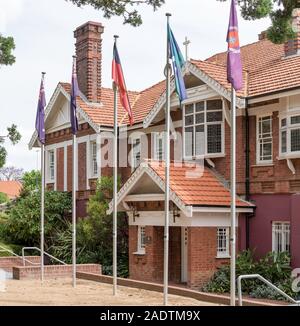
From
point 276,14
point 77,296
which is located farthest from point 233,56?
point 77,296

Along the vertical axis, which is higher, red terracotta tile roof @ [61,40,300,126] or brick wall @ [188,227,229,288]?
red terracotta tile roof @ [61,40,300,126]

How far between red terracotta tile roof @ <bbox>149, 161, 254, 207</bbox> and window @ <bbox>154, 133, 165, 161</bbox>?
129 inches

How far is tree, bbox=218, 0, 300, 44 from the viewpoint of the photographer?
15.1m

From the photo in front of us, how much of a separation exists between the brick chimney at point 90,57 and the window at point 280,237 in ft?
45.4

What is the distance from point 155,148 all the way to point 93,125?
164 inches

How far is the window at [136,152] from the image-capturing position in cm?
2973

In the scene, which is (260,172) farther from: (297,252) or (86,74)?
(86,74)

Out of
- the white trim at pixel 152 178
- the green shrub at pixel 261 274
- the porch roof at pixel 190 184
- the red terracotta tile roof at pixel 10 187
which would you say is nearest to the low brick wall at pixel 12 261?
the white trim at pixel 152 178

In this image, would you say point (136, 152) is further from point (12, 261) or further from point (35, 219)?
point (12, 261)

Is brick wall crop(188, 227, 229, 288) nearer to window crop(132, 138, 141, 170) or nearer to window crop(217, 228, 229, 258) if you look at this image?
window crop(217, 228, 229, 258)

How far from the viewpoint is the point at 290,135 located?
21969 millimetres

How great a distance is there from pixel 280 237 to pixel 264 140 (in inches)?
128

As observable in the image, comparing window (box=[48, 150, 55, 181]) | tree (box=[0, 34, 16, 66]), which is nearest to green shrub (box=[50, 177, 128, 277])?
window (box=[48, 150, 55, 181])

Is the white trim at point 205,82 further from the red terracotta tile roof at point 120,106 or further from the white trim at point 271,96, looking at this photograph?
the red terracotta tile roof at point 120,106
